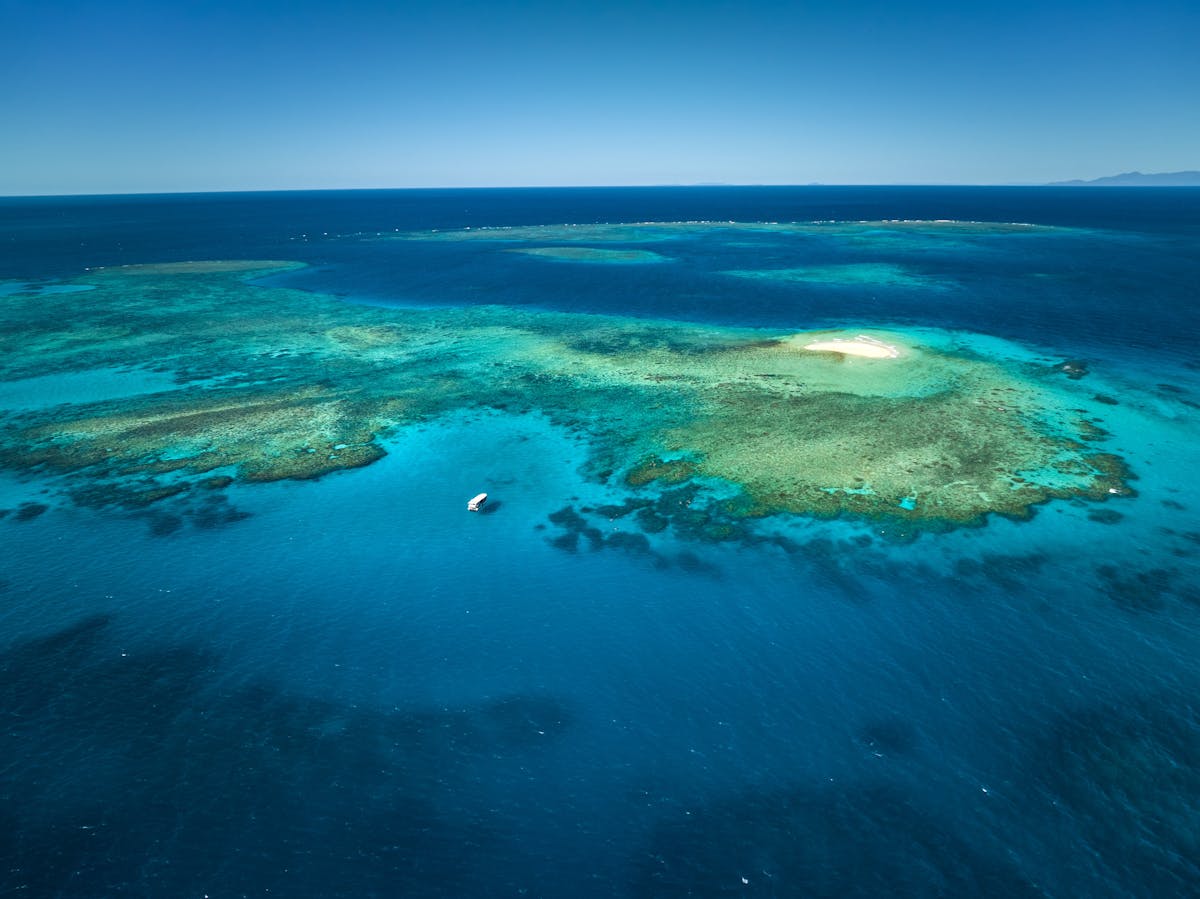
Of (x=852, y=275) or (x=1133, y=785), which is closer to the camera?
(x=1133, y=785)

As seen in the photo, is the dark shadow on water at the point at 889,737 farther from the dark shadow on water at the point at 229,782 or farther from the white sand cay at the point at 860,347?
the white sand cay at the point at 860,347

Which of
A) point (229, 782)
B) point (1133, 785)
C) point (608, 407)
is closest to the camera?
point (1133, 785)

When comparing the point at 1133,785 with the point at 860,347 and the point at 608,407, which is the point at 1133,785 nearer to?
the point at 608,407

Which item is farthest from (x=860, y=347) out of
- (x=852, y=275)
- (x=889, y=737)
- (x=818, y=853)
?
(x=818, y=853)

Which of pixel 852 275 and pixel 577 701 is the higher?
pixel 852 275

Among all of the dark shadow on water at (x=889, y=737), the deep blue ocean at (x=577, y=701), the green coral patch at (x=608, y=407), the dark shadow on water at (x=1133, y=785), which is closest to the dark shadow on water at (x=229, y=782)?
the deep blue ocean at (x=577, y=701)

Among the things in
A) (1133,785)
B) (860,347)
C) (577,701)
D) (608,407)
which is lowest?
(577,701)

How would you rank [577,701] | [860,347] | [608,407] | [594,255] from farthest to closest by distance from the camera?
1. [594,255]
2. [860,347]
3. [608,407]
4. [577,701]
